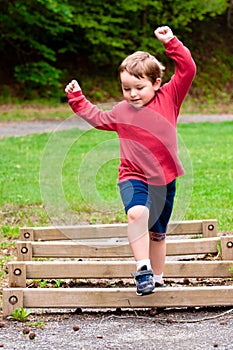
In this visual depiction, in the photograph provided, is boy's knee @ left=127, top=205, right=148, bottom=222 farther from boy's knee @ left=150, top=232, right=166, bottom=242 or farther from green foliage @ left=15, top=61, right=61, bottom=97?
green foliage @ left=15, top=61, right=61, bottom=97

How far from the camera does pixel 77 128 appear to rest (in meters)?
18.2

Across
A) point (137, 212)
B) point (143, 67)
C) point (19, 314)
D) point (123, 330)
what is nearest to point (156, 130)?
point (143, 67)

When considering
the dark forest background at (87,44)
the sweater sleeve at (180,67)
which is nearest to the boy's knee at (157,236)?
the sweater sleeve at (180,67)

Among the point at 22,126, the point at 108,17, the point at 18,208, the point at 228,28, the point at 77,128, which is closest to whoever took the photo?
the point at 18,208

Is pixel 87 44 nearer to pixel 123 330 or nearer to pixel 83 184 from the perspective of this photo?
pixel 83 184

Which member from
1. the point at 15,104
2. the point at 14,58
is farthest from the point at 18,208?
the point at 14,58

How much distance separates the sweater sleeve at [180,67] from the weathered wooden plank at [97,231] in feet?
5.82

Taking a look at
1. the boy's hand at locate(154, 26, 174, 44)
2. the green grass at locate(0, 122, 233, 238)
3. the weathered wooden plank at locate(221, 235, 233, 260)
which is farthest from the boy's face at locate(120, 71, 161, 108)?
the weathered wooden plank at locate(221, 235, 233, 260)

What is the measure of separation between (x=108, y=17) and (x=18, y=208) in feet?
60.5

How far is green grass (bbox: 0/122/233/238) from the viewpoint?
7.05 meters

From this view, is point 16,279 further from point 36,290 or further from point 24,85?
point 24,85

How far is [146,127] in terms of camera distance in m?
4.59

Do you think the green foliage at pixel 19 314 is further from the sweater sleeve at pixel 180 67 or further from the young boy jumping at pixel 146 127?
the sweater sleeve at pixel 180 67

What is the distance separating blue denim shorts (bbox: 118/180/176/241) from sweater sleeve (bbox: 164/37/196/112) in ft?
1.92
